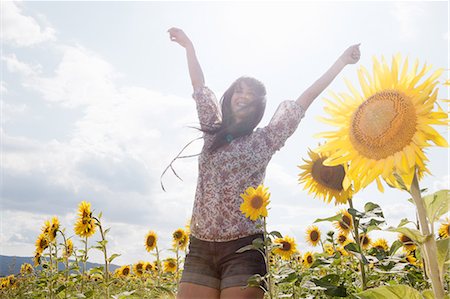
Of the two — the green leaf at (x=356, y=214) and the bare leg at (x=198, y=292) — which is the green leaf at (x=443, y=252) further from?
the bare leg at (x=198, y=292)

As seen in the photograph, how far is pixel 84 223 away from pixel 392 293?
4.67 metres

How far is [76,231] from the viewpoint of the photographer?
528cm

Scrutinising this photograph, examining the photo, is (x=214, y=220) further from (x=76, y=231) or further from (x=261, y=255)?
(x=76, y=231)

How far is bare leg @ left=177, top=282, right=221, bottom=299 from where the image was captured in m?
3.39

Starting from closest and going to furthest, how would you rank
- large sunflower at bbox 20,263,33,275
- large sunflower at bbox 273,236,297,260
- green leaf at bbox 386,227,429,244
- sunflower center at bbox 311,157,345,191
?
green leaf at bbox 386,227,429,244, sunflower center at bbox 311,157,345,191, large sunflower at bbox 273,236,297,260, large sunflower at bbox 20,263,33,275

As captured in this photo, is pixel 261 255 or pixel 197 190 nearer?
pixel 261 255

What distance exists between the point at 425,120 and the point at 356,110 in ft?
0.75

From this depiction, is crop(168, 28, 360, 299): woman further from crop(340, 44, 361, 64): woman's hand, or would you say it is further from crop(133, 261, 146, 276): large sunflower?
crop(133, 261, 146, 276): large sunflower

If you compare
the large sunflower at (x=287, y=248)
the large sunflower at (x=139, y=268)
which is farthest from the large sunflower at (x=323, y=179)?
the large sunflower at (x=139, y=268)

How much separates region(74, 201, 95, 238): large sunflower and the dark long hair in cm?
196

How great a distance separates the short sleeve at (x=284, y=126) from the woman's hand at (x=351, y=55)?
67 centimetres

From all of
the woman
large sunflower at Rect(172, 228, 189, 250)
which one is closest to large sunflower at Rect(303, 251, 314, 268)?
large sunflower at Rect(172, 228, 189, 250)

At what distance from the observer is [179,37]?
4.56 m

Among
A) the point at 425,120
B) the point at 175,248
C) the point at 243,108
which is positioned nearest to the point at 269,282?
the point at 243,108
